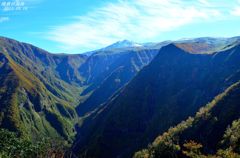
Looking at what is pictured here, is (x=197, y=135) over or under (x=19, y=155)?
under

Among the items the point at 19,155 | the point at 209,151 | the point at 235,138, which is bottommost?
the point at 209,151

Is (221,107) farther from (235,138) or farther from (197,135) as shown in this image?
(235,138)

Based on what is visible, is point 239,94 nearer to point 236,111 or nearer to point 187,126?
point 236,111

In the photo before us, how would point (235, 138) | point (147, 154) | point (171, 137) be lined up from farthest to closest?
1. point (171, 137)
2. point (147, 154)
3. point (235, 138)

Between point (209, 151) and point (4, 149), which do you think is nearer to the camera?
point (209, 151)

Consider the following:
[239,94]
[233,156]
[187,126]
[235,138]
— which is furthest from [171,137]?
[233,156]

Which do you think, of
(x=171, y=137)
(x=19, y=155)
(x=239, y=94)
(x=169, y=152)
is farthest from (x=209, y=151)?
(x=19, y=155)

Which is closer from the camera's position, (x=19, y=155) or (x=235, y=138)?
(x=235, y=138)

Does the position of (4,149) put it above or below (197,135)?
above

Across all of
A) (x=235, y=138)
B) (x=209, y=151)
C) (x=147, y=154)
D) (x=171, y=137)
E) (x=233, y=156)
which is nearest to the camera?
(x=233, y=156)
